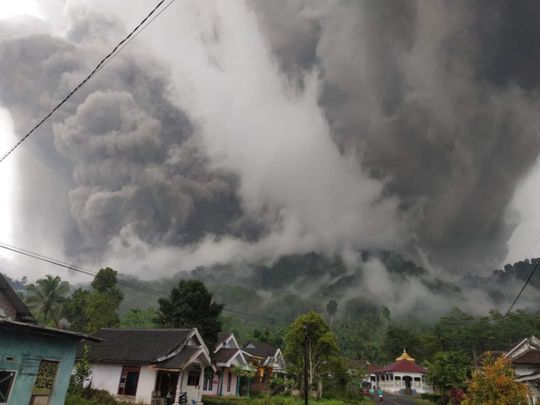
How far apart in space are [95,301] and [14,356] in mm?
62930

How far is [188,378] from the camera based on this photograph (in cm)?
3584

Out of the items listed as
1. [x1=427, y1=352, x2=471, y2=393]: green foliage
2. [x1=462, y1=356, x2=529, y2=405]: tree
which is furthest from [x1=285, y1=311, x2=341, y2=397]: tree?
[x1=462, y1=356, x2=529, y2=405]: tree

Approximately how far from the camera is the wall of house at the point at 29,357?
60.7ft

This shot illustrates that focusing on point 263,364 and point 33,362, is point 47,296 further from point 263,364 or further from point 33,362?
point 33,362

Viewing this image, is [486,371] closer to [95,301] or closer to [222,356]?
[222,356]

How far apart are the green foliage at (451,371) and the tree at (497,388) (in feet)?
65.2

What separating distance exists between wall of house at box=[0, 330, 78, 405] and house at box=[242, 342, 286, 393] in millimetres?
35272

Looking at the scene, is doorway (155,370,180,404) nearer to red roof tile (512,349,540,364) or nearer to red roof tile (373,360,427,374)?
red roof tile (512,349,540,364)

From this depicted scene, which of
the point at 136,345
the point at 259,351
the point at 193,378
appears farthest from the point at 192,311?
the point at 259,351

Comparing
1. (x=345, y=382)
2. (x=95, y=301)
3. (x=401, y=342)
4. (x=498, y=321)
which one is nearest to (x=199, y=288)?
(x=345, y=382)

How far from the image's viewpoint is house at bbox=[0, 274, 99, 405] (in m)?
18.5

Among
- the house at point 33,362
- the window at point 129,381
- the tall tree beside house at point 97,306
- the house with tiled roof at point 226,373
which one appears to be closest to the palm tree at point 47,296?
the tall tree beside house at point 97,306

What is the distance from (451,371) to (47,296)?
7134 cm

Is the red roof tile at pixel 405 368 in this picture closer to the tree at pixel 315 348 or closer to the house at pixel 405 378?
the house at pixel 405 378
